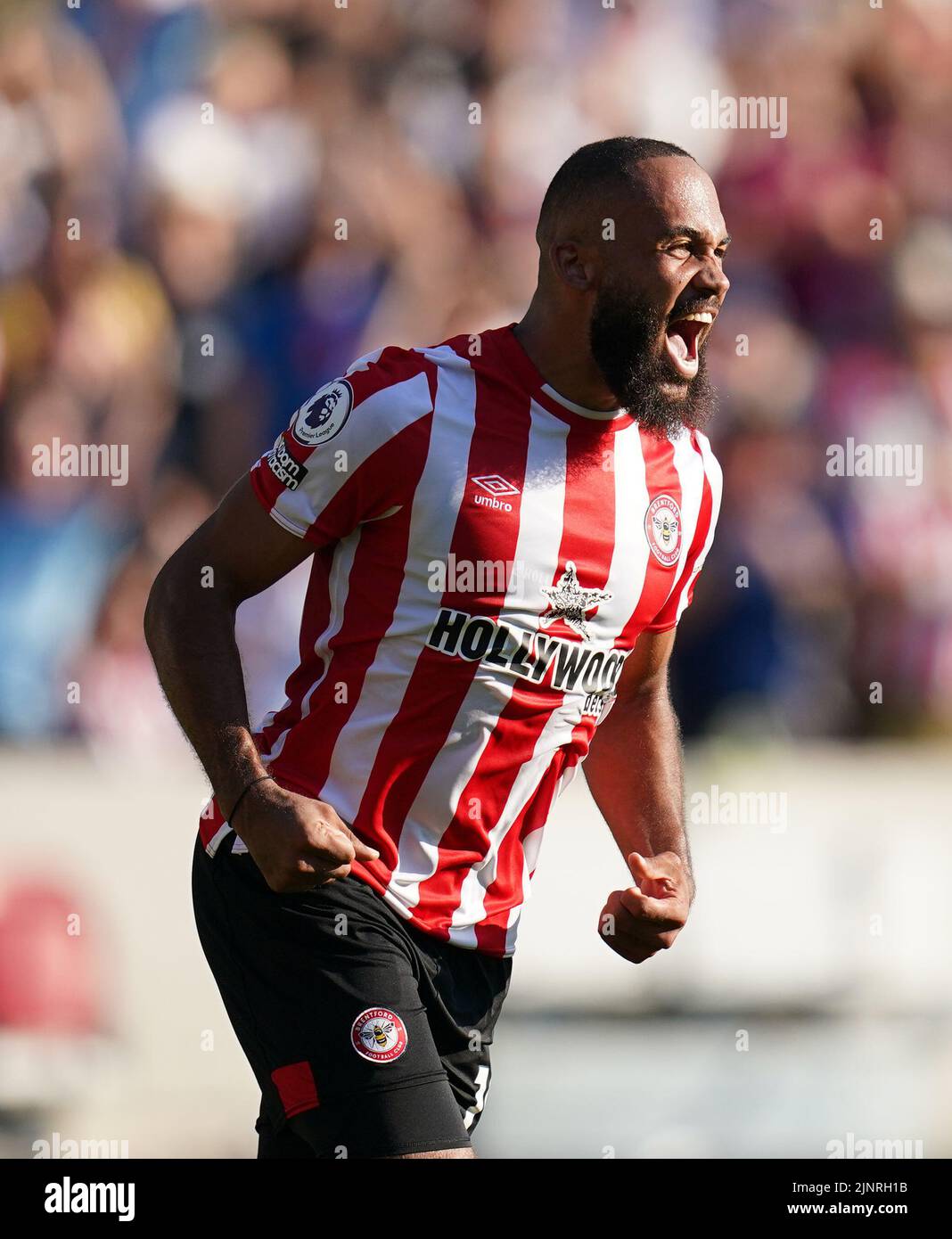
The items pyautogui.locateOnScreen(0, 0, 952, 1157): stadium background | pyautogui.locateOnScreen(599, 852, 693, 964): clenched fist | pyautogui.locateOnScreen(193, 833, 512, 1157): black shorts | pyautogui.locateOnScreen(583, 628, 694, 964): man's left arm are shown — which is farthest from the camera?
pyautogui.locateOnScreen(0, 0, 952, 1157): stadium background

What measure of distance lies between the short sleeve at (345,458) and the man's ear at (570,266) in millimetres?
388

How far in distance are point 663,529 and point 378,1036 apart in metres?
1.07

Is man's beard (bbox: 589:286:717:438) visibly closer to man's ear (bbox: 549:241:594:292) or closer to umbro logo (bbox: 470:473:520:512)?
man's ear (bbox: 549:241:594:292)

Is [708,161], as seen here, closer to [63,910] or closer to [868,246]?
[868,246]

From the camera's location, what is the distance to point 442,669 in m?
3.16

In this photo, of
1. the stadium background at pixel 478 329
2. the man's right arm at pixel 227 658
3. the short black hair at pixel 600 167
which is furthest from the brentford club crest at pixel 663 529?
the stadium background at pixel 478 329

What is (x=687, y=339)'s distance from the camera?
11.0 ft

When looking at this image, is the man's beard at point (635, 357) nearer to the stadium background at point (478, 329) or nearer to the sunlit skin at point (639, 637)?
the sunlit skin at point (639, 637)

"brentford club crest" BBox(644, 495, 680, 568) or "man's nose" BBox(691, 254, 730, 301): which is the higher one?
"man's nose" BBox(691, 254, 730, 301)

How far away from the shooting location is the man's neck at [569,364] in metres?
3.31

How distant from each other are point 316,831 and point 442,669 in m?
0.48

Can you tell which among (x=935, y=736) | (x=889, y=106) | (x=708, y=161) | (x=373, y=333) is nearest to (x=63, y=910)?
(x=373, y=333)

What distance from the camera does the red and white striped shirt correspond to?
10.3 ft

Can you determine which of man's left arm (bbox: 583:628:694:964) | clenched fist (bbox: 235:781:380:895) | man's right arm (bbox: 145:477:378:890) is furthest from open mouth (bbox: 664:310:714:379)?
clenched fist (bbox: 235:781:380:895)
